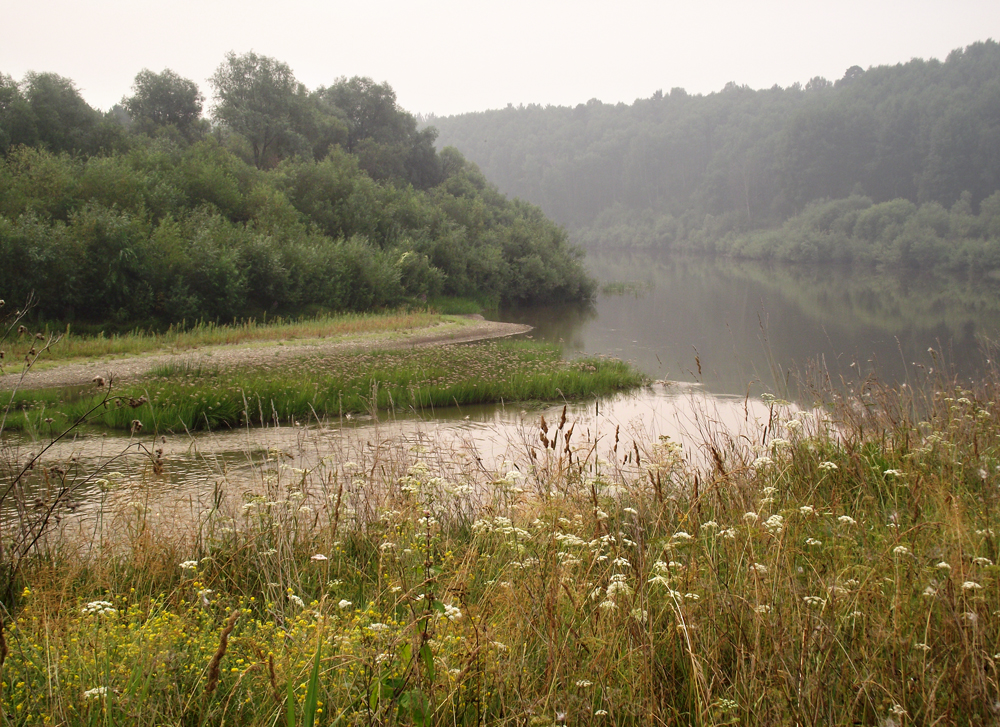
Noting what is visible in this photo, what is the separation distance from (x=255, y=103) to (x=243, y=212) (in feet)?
55.5

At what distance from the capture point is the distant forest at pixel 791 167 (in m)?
69.2

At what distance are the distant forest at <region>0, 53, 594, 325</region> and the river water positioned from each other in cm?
590

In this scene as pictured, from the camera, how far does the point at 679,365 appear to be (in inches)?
716

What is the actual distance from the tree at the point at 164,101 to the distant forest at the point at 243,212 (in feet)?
0.28

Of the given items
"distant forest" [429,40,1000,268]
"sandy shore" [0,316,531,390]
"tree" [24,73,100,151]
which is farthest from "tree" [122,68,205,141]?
"distant forest" [429,40,1000,268]

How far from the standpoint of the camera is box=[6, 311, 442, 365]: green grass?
17.1 m

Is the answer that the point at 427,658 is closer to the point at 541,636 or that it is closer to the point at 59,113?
the point at 541,636

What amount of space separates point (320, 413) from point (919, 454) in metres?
10.0

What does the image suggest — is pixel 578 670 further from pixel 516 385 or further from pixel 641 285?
pixel 641 285

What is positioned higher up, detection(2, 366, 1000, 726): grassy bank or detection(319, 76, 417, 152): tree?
detection(319, 76, 417, 152): tree

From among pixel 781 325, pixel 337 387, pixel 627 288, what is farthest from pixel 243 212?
pixel 627 288

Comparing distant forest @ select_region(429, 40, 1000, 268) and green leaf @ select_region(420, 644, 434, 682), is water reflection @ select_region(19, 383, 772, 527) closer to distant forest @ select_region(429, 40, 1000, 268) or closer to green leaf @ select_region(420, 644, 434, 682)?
green leaf @ select_region(420, 644, 434, 682)

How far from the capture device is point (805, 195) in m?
91.1

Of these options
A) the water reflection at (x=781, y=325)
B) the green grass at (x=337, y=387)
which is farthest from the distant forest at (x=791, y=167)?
the green grass at (x=337, y=387)
